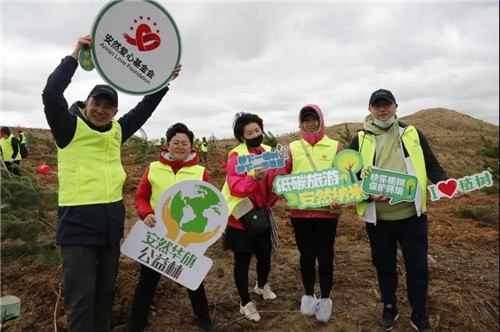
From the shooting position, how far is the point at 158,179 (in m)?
2.37

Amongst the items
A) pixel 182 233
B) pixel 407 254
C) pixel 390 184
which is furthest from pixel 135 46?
pixel 407 254

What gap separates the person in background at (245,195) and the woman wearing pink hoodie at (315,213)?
0.24 meters

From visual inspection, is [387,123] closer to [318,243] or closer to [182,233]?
[318,243]

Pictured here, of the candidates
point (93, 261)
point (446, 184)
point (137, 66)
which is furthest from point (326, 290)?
point (137, 66)

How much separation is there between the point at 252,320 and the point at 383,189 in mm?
1530

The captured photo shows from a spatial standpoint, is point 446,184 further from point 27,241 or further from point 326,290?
point 27,241

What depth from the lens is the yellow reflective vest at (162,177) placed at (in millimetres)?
2365

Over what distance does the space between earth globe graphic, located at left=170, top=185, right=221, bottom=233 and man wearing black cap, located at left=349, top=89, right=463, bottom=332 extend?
1122 mm

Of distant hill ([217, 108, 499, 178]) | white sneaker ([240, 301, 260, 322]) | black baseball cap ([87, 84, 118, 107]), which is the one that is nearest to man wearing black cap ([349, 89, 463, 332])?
white sneaker ([240, 301, 260, 322])

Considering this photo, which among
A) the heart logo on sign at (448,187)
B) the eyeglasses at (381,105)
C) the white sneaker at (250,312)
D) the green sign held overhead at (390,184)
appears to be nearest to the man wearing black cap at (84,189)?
the white sneaker at (250,312)

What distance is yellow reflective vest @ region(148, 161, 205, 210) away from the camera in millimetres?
2365

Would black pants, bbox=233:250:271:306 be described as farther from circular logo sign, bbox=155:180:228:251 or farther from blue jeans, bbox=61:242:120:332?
blue jeans, bbox=61:242:120:332

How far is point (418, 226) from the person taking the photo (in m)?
2.38

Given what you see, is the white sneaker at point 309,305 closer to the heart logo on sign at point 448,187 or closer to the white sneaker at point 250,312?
the white sneaker at point 250,312
